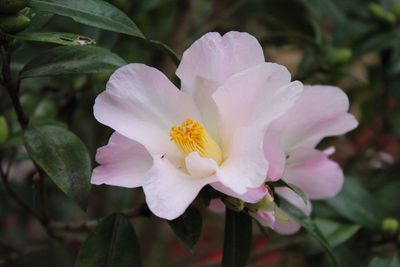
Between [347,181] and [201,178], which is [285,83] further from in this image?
[347,181]

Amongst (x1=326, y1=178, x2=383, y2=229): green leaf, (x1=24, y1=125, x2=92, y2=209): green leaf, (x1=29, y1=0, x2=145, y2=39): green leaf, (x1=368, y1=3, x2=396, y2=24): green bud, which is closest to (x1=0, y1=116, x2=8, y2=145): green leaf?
(x1=24, y1=125, x2=92, y2=209): green leaf

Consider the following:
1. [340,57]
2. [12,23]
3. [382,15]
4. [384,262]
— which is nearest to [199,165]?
[12,23]

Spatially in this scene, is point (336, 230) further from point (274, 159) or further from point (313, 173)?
point (274, 159)

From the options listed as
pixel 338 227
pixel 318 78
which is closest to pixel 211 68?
pixel 338 227

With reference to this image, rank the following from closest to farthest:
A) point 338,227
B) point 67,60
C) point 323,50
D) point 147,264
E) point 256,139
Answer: point 256,139, point 67,60, point 338,227, point 323,50, point 147,264

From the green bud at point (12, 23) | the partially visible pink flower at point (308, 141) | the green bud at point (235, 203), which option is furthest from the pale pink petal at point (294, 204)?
the green bud at point (12, 23)

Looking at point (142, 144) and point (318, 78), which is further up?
point (142, 144)
